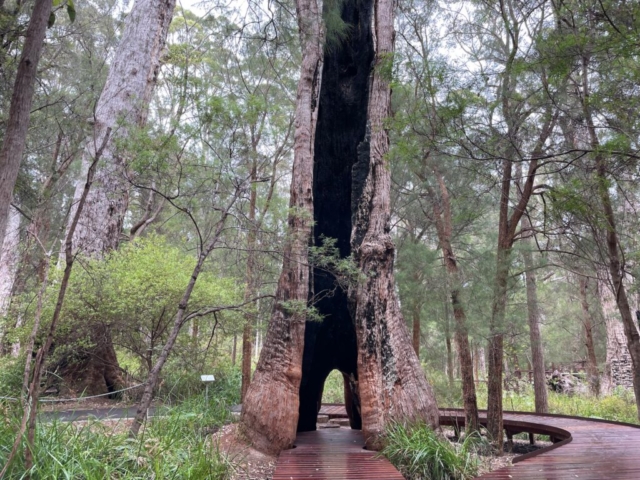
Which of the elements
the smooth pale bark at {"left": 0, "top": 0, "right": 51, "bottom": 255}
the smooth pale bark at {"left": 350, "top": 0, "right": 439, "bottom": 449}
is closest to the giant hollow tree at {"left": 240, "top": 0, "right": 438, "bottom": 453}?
the smooth pale bark at {"left": 350, "top": 0, "right": 439, "bottom": 449}

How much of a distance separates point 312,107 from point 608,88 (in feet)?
12.3

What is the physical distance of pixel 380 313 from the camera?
5461 mm

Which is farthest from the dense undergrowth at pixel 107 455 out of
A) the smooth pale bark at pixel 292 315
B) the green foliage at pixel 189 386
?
the green foliage at pixel 189 386

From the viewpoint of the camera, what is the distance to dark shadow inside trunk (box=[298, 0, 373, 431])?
6629 millimetres

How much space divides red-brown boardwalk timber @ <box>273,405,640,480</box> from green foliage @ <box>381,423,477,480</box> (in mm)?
233

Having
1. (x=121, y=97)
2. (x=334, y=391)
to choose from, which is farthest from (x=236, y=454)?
(x=334, y=391)

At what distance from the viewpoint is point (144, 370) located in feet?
27.0

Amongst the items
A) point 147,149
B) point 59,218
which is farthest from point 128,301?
point 59,218

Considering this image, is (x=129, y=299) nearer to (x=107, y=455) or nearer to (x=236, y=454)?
(x=236, y=454)

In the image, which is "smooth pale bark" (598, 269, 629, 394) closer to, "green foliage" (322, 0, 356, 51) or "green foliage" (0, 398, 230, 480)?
"green foliage" (322, 0, 356, 51)

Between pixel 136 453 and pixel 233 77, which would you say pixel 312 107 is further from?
pixel 233 77

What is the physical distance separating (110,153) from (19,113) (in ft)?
18.4

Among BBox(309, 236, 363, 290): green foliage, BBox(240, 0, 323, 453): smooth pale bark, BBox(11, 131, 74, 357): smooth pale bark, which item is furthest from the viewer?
BBox(11, 131, 74, 357): smooth pale bark

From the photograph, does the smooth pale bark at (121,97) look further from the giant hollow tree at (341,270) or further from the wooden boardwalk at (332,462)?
the wooden boardwalk at (332,462)
